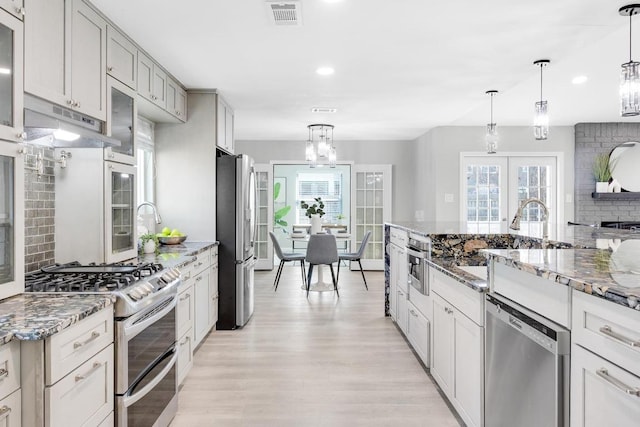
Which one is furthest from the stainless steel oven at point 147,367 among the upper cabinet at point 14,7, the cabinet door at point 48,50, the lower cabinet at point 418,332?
the lower cabinet at point 418,332

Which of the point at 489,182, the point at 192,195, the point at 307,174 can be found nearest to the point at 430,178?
the point at 489,182

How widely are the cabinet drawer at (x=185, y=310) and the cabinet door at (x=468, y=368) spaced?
67.2 inches

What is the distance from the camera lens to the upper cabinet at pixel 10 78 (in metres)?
1.70

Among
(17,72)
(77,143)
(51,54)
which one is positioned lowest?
(77,143)

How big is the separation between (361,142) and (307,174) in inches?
146

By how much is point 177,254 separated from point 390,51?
216 centimetres

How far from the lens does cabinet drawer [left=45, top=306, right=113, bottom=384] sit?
142 cm

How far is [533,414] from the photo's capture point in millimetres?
1584

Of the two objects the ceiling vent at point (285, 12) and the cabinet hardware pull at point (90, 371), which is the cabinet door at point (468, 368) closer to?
the cabinet hardware pull at point (90, 371)

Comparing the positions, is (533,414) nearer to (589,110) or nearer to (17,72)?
(17,72)

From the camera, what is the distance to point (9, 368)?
51.9 inches

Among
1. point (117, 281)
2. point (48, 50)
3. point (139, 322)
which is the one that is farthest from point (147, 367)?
point (48, 50)

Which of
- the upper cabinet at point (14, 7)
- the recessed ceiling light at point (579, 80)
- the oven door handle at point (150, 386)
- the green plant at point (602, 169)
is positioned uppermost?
the recessed ceiling light at point (579, 80)

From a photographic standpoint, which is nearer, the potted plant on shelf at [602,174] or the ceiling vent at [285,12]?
the ceiling vent at [285,12]
